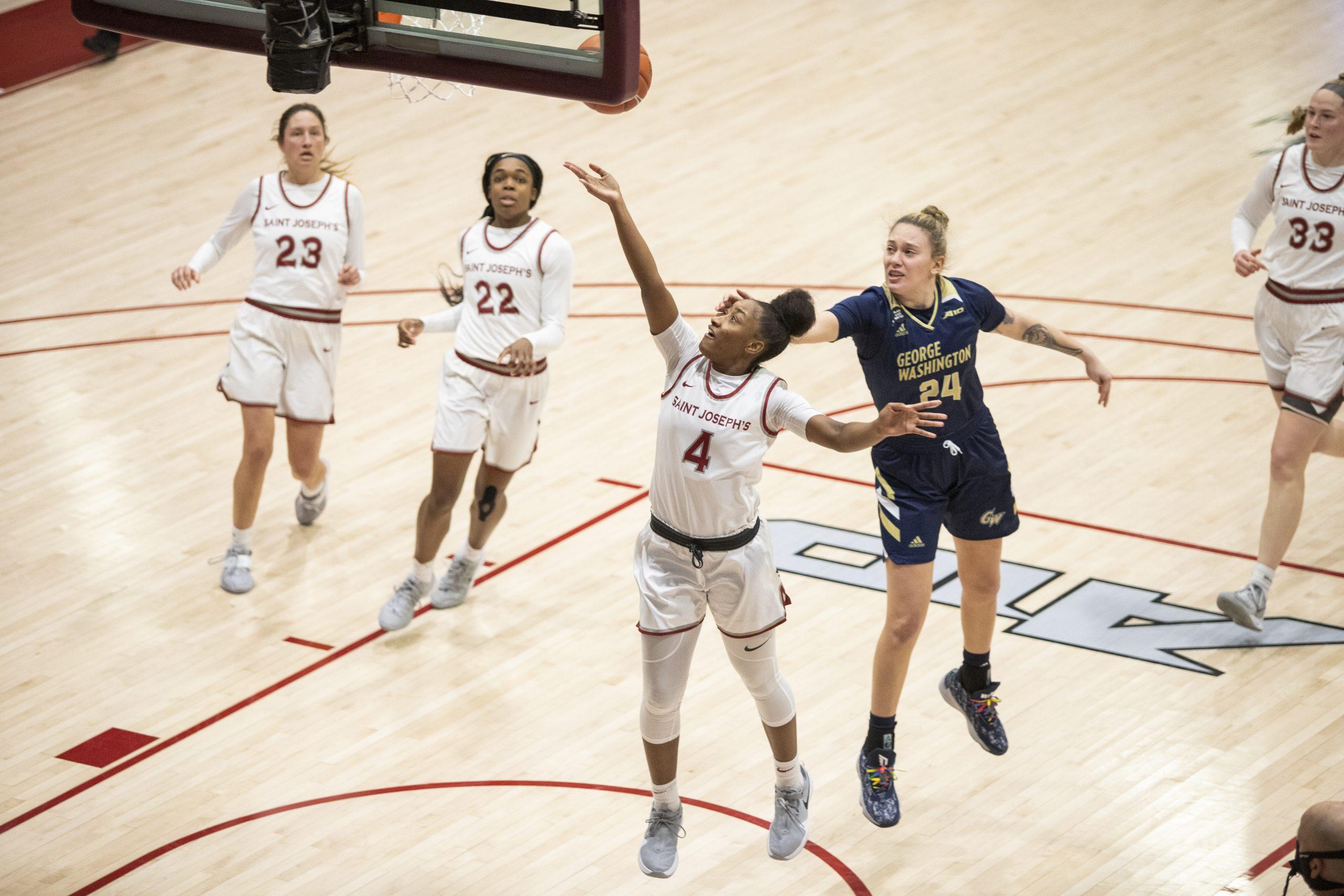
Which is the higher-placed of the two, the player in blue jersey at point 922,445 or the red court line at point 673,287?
the player in blue jersey at point 922,445

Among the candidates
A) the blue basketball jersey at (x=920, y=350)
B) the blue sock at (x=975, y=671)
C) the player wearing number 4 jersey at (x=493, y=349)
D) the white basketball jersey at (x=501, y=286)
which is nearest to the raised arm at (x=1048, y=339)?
the blue basketball jersey at (x=920, y=350)

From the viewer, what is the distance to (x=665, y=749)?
215 inches

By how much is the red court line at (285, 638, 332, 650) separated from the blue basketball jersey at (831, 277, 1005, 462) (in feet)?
10.1

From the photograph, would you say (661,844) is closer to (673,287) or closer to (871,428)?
(871,428)

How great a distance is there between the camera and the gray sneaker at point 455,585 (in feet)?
25.5

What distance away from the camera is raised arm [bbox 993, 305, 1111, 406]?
233 inches

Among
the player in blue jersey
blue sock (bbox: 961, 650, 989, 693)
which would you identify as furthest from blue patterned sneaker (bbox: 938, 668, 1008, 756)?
the player in blue jersey

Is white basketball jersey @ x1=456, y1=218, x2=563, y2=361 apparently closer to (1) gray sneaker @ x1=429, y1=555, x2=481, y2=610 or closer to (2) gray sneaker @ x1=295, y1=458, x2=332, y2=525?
(1) gray sneaker @ x1=429, y1=555, x2=481, y2=610

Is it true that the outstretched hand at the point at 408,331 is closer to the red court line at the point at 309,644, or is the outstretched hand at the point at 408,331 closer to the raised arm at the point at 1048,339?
the red court line at the point at 309,644

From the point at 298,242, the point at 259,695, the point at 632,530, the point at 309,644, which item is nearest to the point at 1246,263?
the point at 632,530

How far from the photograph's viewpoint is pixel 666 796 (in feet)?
18.2

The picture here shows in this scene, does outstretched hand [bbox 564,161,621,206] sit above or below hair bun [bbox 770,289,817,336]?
Answer: above

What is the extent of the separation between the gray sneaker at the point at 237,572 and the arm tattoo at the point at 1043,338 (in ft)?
13.7

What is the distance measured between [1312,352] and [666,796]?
3.76 metres
